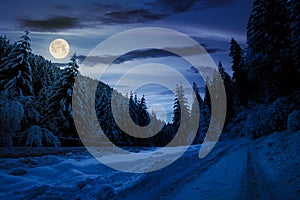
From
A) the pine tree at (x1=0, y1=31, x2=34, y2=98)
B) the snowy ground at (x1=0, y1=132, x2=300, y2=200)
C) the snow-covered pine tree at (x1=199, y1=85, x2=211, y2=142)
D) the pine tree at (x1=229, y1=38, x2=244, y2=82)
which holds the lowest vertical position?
the snowy ground at (x1=0, y1=132, x2=300, y2=200)

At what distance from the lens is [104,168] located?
10250 mm

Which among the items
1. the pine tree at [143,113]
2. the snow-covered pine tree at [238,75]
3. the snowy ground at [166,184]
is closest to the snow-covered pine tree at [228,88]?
the snow-covered pine tree at [238,75]

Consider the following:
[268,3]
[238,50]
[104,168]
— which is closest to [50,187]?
[104,168]

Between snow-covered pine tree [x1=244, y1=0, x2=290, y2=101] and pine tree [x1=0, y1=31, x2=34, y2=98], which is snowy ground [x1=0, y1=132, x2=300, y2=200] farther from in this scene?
pine tree [x1=0, y1=31, x2=34, y2=98]

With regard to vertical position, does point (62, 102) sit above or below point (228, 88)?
below

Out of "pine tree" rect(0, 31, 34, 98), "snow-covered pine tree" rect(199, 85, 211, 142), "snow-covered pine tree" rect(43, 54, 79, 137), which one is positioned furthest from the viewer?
"snow-covered pine tree" rect(199, 85, 211, 142)

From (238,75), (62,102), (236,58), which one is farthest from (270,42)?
(62,102)

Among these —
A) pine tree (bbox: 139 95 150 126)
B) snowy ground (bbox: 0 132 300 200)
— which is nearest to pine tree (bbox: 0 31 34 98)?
snowy ground (bbox: 0 132 300 200)

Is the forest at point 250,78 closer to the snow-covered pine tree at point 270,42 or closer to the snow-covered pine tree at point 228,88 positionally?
the snow-covered pine tree at point 270,42

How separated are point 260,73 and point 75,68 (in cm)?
2295

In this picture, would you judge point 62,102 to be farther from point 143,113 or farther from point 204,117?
point 204,117

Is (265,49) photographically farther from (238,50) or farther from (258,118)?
(238,50)

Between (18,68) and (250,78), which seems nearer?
(18,68)

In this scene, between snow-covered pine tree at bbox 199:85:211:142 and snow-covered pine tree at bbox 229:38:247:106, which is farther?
snow-covered pine tree at bbox 199:85:211:142
